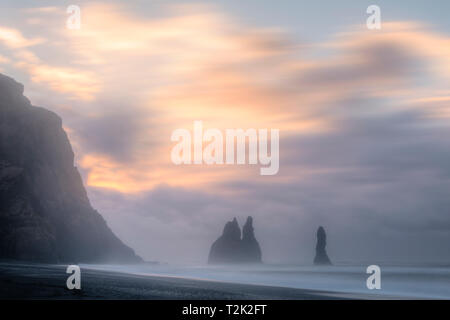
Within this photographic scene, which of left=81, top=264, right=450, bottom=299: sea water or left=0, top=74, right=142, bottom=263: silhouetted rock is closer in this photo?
left=81, top=264, right=450, bottom=299: sea water

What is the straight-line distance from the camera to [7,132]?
162m

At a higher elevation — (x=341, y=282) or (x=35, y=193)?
(x=35, y=193)

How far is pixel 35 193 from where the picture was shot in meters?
157

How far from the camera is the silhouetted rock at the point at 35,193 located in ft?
454

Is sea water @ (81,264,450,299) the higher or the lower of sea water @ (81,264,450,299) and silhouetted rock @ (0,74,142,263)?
the lower

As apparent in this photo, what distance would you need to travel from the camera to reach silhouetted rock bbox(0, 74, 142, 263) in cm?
13838

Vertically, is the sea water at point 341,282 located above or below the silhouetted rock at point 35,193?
below

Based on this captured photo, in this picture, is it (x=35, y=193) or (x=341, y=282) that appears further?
(x=35, y=193)

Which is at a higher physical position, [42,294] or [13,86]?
[13,86]

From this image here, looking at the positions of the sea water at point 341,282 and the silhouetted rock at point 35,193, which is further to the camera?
the silhouetted rock at point 35,193
